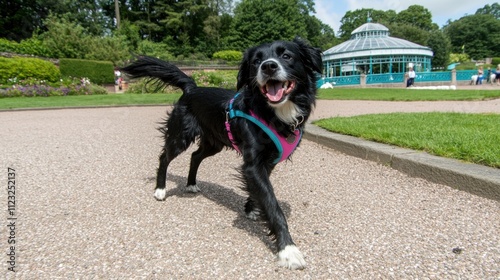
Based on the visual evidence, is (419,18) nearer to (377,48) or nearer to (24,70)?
(377,48)

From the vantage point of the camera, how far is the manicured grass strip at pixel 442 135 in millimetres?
3605

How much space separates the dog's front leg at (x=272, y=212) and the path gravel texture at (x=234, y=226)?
0.27ft

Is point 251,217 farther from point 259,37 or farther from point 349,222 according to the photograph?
point 259,37

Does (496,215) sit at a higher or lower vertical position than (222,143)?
lower

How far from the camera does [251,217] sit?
9.45 ft

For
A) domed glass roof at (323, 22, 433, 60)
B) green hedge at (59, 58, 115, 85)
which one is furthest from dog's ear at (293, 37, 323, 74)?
domed glass roof at (323, 22, 433, 60)

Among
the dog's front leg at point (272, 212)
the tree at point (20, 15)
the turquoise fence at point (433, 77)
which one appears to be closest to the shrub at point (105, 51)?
the tree at point (20, 15)

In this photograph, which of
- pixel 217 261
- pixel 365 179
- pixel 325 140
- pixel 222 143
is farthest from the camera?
pixel 325 140

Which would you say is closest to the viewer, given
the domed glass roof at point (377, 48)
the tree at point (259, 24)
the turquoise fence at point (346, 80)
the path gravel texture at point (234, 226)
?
the path gravel texture at point (234, 226)

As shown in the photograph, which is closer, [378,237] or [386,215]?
[378,237]

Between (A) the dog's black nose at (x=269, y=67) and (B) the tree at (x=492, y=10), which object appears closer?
(A) the dog's black nose at (x=269, y=67)

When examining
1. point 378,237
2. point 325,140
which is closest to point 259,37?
point 325,140

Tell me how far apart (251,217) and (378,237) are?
1040mm

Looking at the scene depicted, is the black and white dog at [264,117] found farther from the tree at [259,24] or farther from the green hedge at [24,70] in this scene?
the tree at [259,24]
